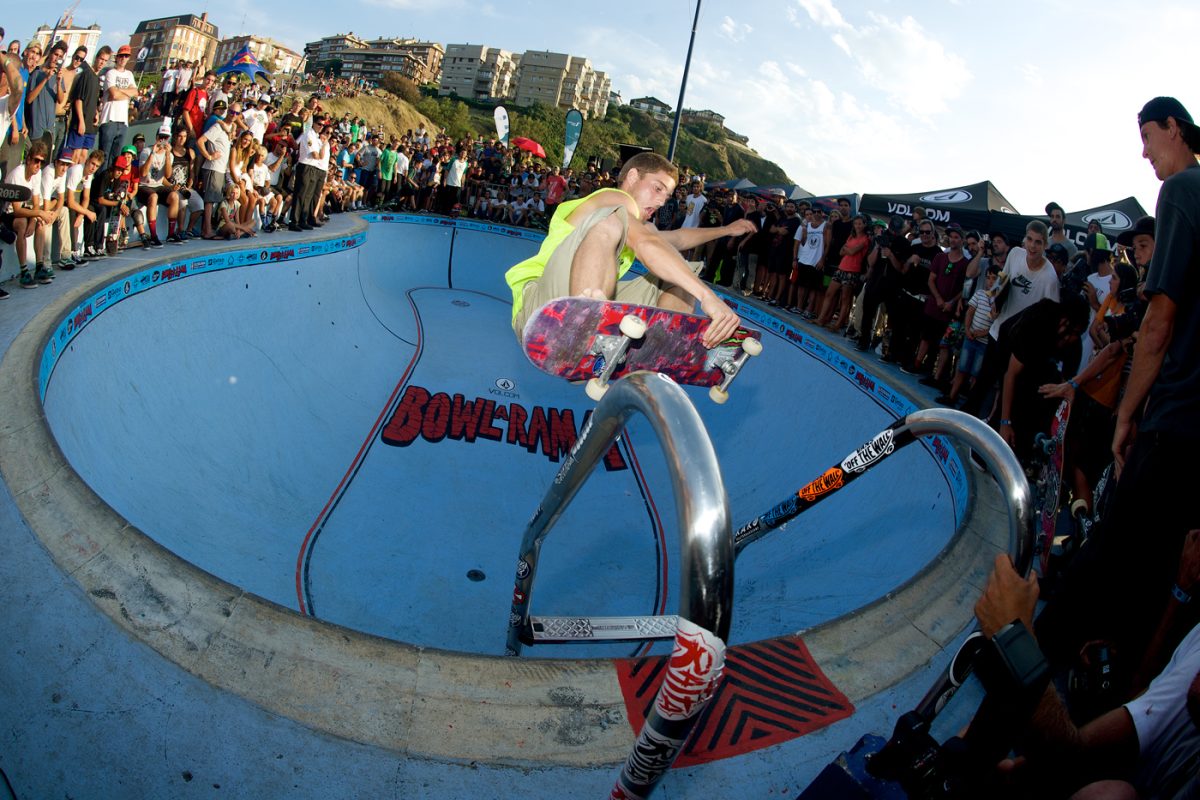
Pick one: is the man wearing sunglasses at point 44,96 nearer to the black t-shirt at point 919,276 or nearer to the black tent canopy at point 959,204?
the black t-shirt at point 919,276

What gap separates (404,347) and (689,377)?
765cm

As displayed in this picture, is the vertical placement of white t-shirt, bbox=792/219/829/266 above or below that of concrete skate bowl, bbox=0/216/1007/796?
above

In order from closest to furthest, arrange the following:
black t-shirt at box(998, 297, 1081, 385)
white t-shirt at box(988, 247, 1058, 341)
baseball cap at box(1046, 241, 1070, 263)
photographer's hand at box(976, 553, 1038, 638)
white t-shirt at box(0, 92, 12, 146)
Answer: photographer's hand at box(976, 553, 1038, 638), black t-shirt at box(998, 297, 1081, 385), white t-shirt at box(0, 92, 12, 146), white t-shirt at box(988, 247, 1058, 341), baseball cap at box(1046, 241, 1070, 263)

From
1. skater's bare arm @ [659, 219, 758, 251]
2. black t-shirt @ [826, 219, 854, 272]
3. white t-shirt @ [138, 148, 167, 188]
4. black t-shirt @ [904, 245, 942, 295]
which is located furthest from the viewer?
black t-shirt @ [826, 219, 854, 272]

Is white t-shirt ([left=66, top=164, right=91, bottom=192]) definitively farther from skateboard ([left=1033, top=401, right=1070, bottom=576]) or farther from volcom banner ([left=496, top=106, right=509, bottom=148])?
volcom banner ([left=496, top=106, right=509, bottom=148])

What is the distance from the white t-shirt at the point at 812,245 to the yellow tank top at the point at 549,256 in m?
7.45

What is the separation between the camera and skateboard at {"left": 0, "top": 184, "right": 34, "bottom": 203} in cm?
580

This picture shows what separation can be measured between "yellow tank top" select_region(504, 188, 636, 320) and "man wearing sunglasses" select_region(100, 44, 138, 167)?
7.25m

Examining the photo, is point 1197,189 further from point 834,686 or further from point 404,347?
point 404,347

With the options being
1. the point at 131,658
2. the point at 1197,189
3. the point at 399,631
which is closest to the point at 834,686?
the point at 1197,189

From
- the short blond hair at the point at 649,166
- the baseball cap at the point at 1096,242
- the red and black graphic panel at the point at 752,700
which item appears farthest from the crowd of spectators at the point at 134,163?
the baseball cap at the point at 1096,242

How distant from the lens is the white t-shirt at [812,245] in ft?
35.4

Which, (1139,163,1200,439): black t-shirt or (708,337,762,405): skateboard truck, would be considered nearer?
(1139,163,1200,439): black t-shirt

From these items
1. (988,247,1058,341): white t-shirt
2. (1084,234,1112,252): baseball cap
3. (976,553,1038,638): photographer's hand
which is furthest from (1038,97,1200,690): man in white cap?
(1084,234,1112,252): baseball cap
